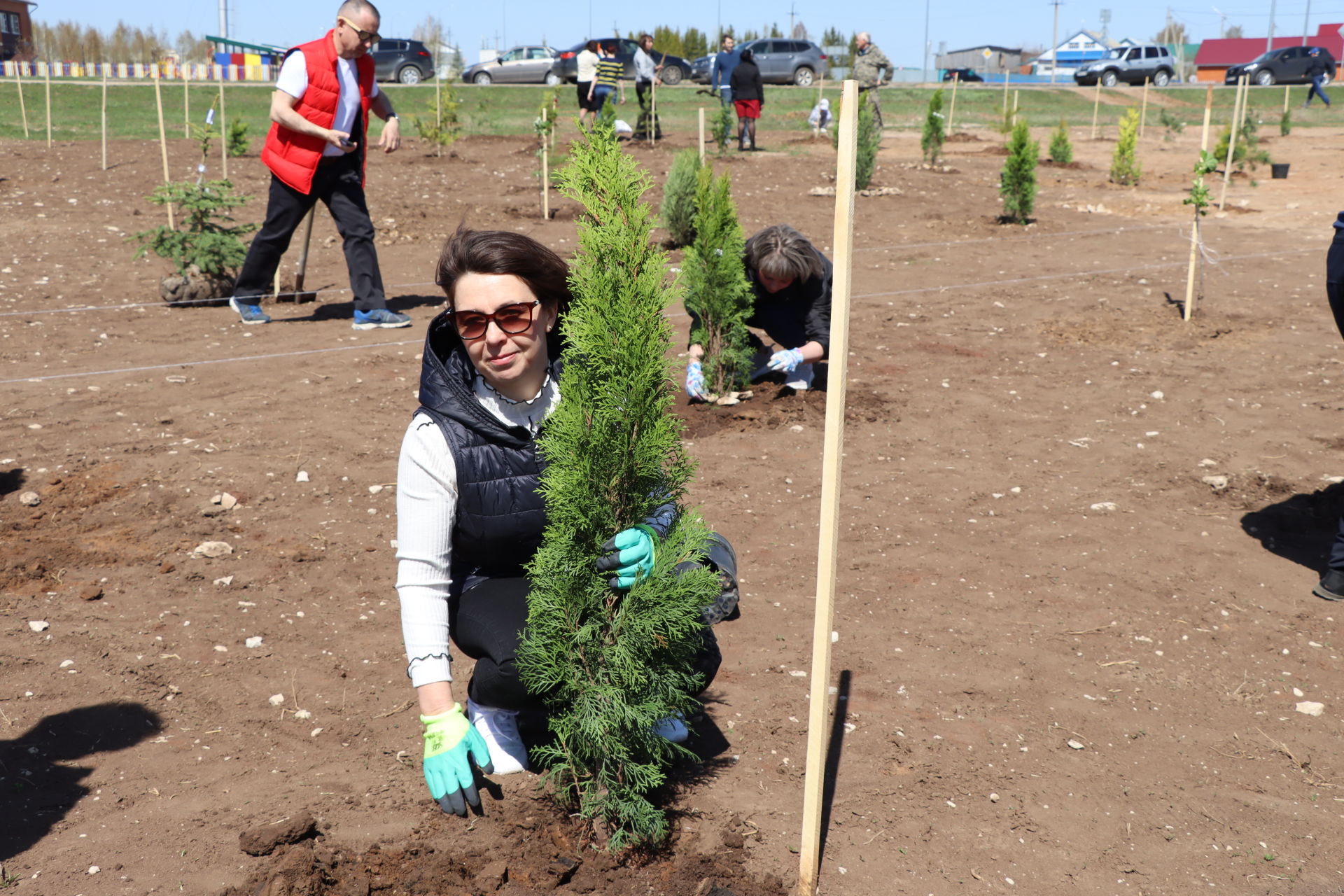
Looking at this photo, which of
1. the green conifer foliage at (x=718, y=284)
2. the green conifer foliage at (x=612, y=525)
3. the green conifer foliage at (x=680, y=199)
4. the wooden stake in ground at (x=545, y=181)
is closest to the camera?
the green conifer foliage at (x=612, y=525)

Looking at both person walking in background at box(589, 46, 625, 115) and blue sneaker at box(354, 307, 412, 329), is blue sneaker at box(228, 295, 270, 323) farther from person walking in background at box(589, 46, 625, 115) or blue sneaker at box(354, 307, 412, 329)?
person walking in background at box(589, 46, 625, 115)

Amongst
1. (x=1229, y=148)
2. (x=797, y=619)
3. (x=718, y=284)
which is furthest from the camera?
(x=1229, y=148)

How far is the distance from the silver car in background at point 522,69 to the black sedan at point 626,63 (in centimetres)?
34

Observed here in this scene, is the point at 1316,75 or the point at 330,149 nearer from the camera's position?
the point at 330,149

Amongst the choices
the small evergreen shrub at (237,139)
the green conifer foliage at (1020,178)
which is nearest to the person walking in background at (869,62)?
the green conifer foliage at (1020,178)

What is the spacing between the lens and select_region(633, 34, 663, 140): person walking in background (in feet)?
60.5

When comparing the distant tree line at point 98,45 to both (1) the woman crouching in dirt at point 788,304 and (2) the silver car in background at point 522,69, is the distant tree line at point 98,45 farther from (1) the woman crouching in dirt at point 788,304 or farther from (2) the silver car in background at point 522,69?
(1) the woman crouching in dirt at point 788,304

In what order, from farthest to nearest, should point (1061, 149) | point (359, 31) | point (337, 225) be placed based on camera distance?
point (1061, 149)
point (337, 225)
point (359, 31)

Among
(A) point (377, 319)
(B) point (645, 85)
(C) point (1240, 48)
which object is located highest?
(C) point (1240, 48)

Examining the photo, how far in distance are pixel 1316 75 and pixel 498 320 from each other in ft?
120

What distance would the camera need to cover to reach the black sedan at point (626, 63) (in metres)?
25.7

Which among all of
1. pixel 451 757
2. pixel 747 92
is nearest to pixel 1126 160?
pixel 747 92

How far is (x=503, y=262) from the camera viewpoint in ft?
7.47

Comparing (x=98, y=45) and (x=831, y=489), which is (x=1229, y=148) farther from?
(x=98, y=45)
